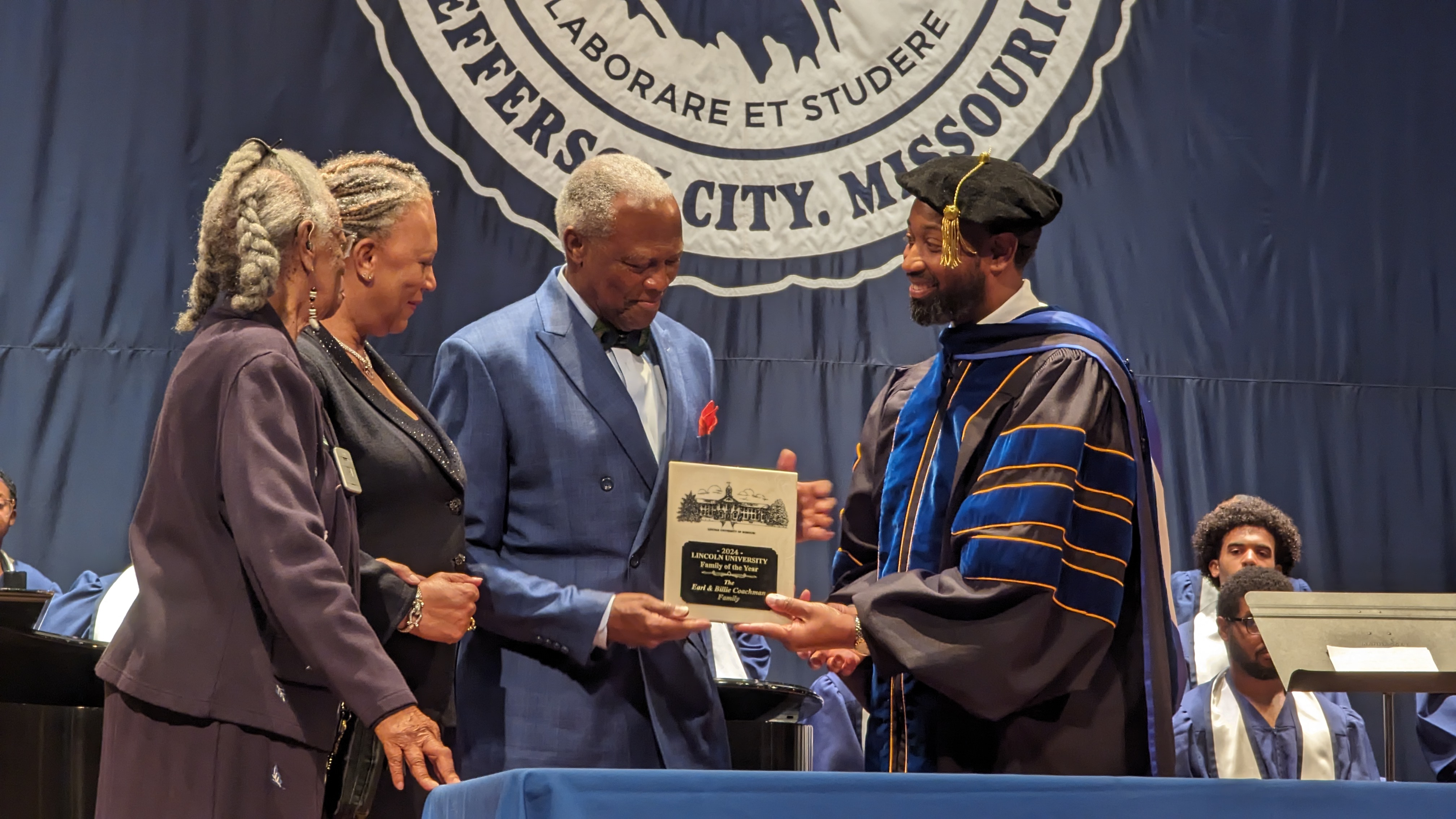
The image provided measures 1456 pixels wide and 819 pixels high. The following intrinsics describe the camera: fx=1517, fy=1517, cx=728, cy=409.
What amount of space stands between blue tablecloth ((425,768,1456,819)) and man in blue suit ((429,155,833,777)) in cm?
86

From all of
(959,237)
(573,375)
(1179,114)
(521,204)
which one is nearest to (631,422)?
(573,375)

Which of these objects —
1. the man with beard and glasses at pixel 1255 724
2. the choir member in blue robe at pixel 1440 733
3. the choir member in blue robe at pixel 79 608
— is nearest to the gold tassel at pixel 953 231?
the man with beard and glasses at pixel 1255 724

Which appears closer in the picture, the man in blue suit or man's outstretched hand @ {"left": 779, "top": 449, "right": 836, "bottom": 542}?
the man in blue suit

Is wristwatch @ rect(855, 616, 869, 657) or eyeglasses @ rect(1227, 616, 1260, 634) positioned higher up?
wristwatch @ rect(855, 616, 869, 657)

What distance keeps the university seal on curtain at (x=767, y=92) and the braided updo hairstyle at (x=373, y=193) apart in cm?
293

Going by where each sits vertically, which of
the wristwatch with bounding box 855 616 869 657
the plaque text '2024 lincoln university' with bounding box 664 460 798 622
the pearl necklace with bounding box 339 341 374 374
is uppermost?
the pearl necklace with bounding box 339 341 374 374

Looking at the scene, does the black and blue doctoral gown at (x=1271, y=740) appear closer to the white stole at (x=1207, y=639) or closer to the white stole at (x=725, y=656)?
the white stole at (x=1207, y=639)

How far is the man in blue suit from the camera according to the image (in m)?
2.61

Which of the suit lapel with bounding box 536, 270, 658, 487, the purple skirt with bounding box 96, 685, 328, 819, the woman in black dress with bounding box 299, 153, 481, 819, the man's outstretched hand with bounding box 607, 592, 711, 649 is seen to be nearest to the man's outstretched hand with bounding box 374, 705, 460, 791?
the purple skirt with bounding box 96, 685, 328, 819

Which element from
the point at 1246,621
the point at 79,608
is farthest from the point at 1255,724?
the point at 79,608

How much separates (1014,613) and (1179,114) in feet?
13.5

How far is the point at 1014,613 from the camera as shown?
240cm

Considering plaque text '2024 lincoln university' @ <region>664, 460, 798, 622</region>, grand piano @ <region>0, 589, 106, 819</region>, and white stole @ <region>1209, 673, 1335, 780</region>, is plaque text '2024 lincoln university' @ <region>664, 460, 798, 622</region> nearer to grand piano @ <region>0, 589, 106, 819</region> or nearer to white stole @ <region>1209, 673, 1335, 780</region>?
grand piano @ <region>0, 589, 106, 819</region>

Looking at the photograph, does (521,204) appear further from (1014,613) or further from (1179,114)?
(1014,613)
